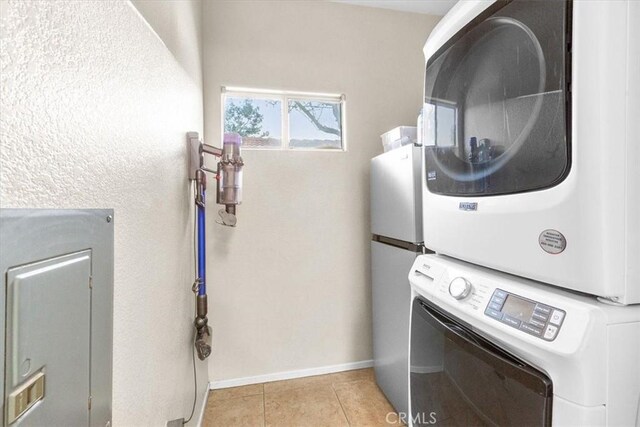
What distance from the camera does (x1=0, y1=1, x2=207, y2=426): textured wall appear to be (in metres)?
0.40

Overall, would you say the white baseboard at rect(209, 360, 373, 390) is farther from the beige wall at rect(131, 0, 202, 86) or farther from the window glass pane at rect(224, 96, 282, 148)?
the beige wall at rect(131, 0, 202, 86)

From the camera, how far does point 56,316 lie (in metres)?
0.44

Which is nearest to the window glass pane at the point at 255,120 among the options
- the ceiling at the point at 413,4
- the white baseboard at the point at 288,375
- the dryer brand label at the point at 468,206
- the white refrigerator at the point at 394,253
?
the white refrigerator at the point at 394,253

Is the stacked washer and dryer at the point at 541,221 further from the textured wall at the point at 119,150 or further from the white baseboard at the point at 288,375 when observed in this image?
the white baseboard at the point at 288,375

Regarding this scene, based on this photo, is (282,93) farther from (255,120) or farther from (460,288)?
(460,288)

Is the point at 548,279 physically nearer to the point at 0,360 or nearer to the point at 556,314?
the point at 556,314

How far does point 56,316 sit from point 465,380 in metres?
0.92

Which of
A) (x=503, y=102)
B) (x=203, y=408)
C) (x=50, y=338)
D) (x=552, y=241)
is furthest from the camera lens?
(x=203, y=408)

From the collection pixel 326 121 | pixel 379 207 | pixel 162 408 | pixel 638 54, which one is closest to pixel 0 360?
pixel 162 408

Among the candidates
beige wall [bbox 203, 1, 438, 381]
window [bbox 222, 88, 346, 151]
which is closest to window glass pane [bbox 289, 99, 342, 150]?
window [bbox 222, 88, 346, 151]

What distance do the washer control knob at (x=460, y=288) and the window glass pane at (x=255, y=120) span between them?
5.28 ft

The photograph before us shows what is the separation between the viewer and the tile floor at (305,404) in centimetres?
160

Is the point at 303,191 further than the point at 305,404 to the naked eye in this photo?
Yes

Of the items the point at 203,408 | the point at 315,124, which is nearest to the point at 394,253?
the point at 315,124
